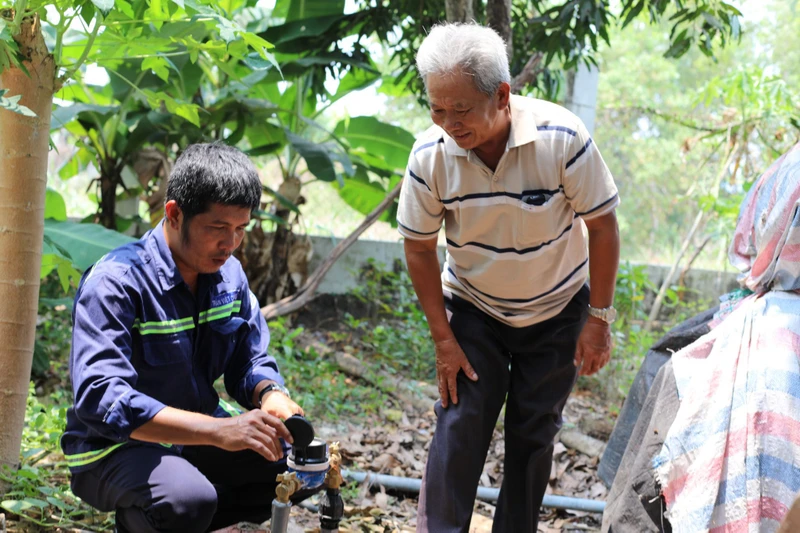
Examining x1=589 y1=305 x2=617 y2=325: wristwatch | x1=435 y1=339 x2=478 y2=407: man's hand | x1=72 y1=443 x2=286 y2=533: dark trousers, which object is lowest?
x1=72 y1=443 x2=286 y2=533: dark trousers

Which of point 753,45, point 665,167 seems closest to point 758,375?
point 665,167

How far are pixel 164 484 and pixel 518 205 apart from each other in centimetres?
128

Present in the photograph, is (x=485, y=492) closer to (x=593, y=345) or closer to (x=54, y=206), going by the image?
(x=593, y=345)

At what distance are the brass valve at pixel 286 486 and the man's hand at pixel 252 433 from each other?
65 millimetres

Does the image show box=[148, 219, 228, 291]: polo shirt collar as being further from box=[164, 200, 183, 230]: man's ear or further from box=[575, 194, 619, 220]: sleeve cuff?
box=[575, 194, 619, 220]: sleeve cuff

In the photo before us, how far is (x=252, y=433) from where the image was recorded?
202cm

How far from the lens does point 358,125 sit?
20.0 ft

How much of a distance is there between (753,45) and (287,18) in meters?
14.7

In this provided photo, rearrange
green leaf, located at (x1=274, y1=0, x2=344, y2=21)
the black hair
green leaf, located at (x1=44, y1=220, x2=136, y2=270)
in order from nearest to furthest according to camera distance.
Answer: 1. the black hair
2. green leaf, located at (x1=44, y1=220, x2=136, y2=270)
3. green leaf, located at (x1=274, y1=0, x2=344, y2=21)

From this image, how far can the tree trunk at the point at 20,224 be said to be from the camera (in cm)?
269

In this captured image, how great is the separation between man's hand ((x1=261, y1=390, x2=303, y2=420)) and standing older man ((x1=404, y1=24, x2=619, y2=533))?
0.54 metres

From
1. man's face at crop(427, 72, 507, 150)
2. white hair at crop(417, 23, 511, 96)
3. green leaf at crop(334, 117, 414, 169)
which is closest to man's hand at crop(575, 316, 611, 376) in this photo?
man's face at crop(427, 72, 507, 150)

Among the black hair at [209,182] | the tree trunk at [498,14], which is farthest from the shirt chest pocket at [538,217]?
the tree trunk at [498,14]

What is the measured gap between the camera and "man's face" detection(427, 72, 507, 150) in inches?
89.0
